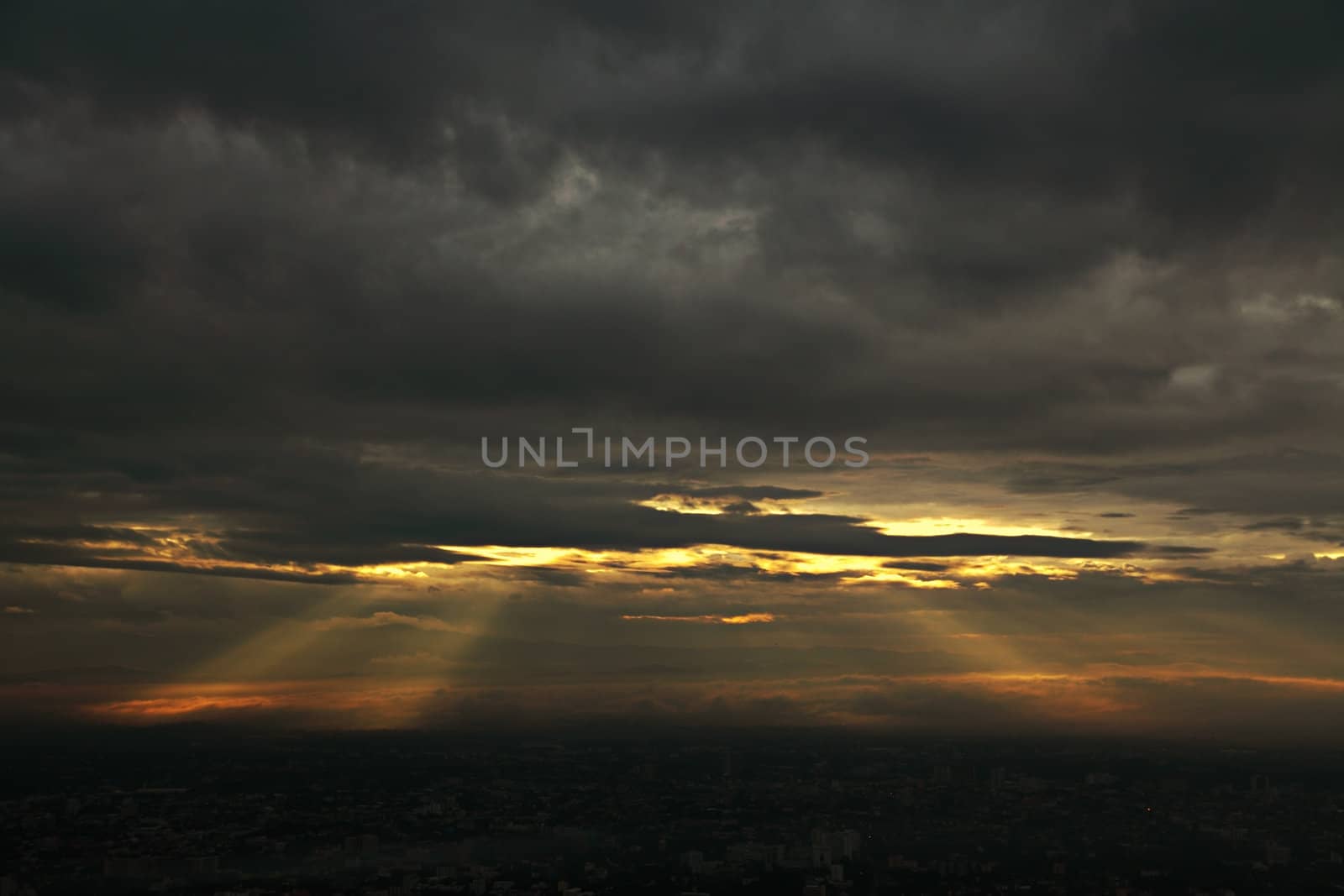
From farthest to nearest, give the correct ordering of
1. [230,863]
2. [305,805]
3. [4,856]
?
1. [305,805]
2. [230,863]
3. [4,856]

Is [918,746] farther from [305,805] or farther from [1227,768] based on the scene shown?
[305,805]

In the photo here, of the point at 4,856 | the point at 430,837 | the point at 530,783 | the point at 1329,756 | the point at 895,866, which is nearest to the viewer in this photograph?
the point at 4,856

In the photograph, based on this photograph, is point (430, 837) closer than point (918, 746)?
Yes

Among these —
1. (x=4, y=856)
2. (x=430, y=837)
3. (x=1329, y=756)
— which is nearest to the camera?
(x=4, y=856)

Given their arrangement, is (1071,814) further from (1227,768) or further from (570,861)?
(570,861)

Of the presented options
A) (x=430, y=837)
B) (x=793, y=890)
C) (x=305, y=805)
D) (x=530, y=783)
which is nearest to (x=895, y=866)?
(x=793, y=890)

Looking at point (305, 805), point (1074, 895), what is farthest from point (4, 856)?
A: point (1074, 895)

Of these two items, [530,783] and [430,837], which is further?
[530,783]

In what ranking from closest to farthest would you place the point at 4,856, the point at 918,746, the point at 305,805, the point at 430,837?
the point at 4,856, the point at 430,837, the point at 305,805, the point at 918,746

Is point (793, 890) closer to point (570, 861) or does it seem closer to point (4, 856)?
point (570, 861)
